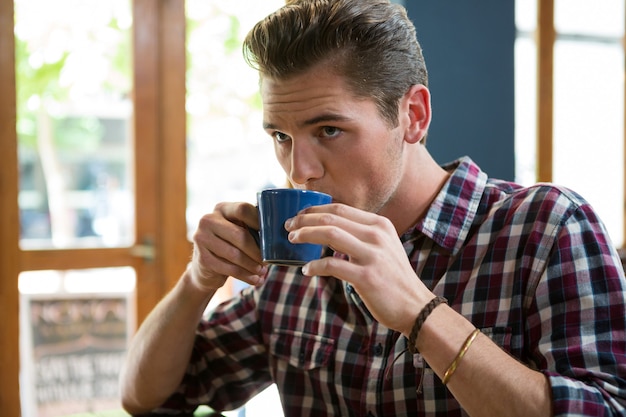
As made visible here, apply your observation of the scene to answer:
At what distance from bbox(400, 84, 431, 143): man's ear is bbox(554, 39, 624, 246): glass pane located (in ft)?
9.96

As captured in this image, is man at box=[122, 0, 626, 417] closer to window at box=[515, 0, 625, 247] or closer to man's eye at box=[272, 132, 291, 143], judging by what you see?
man's eye at box=[272, 132, 291, 143]

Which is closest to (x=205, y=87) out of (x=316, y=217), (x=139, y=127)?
(x=139, y=127)

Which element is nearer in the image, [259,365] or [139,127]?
[259,365]

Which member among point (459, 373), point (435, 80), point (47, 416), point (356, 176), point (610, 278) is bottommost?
point (47, 416)

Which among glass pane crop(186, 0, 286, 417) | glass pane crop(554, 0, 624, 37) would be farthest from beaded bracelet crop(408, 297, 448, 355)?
glass pane crop(554, 0, 624, 37)

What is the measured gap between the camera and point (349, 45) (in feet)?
3.95

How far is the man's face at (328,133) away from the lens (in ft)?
3.80

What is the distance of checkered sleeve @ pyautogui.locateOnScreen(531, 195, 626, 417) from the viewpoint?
3.01 feet

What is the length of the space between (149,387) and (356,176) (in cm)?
59

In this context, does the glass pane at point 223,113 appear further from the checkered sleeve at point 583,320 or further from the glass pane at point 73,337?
the checkered sleeve at point 583,320

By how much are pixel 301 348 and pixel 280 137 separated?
0.41 meters

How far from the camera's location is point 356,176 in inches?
46.9

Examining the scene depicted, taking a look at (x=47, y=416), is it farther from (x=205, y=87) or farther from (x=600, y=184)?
(x=600, y=184)

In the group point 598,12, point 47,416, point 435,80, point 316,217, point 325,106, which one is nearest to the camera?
point 316,217
